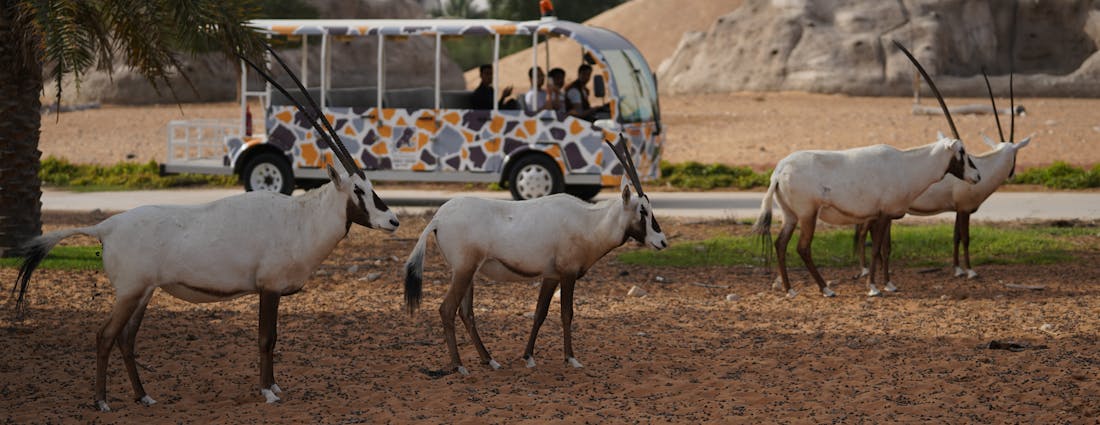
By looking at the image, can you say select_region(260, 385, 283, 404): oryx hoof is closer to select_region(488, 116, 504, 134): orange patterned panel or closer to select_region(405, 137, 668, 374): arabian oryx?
select_region(405, 137, 668, 374): arabian oryx

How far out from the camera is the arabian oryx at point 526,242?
8.34m

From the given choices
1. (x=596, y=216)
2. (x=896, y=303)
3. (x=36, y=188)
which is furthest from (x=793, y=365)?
(x=36, y=188)

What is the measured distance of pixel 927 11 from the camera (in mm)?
38156

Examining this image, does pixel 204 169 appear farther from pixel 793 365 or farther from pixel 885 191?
pixel 793 365

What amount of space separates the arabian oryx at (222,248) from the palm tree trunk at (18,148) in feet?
18.8

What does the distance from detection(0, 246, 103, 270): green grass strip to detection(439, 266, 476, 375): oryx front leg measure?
530cm

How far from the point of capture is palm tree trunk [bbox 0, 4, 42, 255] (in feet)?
42.1

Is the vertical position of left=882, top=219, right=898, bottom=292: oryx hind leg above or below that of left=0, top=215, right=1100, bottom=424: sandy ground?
above

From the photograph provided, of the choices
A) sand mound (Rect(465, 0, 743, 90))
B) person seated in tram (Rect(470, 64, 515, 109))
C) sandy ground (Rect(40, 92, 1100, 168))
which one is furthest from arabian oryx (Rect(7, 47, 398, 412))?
sand mound (Rect(465, 0, 743, 90))

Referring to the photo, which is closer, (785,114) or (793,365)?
(793,365)

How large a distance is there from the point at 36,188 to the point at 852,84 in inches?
1069

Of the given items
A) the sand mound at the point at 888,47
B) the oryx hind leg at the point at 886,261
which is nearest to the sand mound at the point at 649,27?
the sand mound at the point at 888,47

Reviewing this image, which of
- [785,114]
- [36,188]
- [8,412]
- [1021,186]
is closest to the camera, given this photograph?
[8,412]

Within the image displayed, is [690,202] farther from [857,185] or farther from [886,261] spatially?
[857,185]
